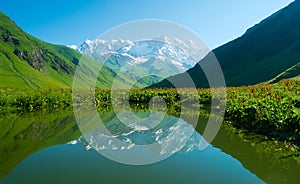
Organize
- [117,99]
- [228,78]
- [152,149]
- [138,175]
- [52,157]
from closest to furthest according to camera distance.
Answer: [138,175]
[52,157]
[152,149]
[117,99]
[228,78]

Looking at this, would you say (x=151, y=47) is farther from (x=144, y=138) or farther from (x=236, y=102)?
(x=144, y=138)

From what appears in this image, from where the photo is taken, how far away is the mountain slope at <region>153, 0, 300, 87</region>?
336 ft

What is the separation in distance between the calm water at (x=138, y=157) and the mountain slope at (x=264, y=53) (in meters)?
88.8

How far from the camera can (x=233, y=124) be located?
52.4ft

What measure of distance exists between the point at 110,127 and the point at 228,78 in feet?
361

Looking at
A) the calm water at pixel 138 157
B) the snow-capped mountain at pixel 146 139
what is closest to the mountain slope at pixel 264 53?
the snow-capped mountain at pixel 146 139

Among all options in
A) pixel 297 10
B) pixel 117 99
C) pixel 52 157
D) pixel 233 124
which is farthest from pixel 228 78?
pixel 52 157

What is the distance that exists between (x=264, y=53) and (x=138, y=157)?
128 metres

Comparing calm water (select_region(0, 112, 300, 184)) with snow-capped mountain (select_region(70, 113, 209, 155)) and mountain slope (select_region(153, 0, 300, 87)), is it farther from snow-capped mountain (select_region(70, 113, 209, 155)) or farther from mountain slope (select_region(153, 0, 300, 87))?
mountain slope (select_region(153, 0, 300, 87))

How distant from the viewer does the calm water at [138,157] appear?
7.55 meters

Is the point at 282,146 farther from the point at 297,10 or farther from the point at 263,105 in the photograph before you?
the point at 297,10

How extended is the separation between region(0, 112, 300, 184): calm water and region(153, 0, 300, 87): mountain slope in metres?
88.8

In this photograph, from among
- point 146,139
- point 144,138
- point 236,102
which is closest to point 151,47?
point 236,102

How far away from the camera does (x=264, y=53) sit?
126 m
